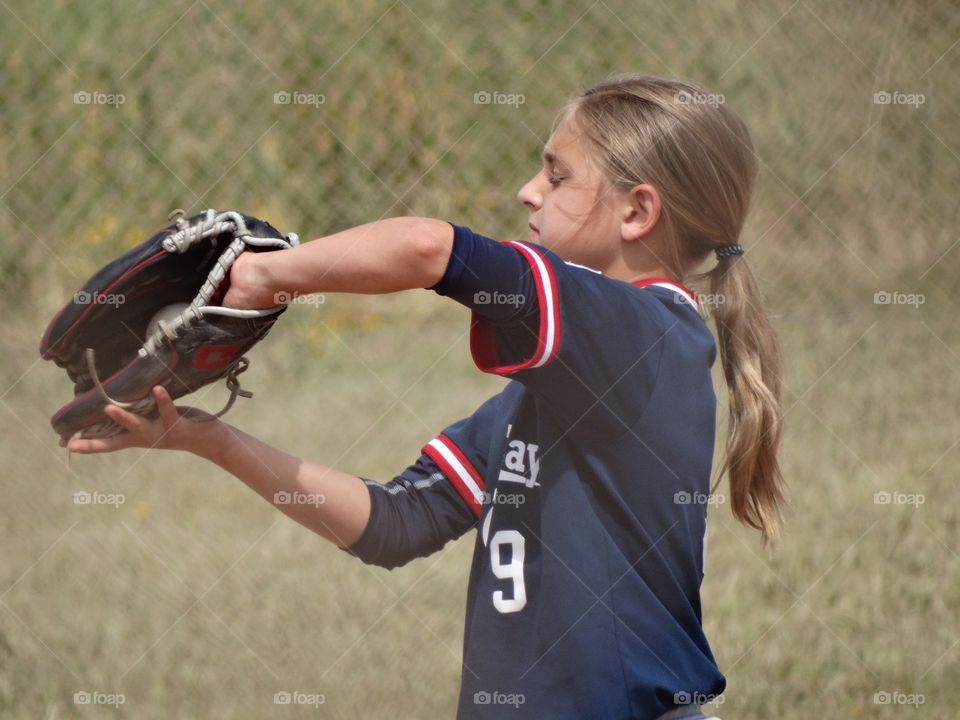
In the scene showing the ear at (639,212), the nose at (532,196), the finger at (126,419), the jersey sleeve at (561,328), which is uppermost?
the nose at (532,196)

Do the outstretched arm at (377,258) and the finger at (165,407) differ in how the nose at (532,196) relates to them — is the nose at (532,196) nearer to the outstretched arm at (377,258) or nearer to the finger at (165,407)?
the outstretched arm at (377,258)

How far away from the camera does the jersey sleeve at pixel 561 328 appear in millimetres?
1240

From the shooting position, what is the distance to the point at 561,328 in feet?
4.15

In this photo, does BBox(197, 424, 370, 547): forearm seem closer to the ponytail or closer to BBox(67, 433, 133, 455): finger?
BBox(67, 433, 133, 455): finger

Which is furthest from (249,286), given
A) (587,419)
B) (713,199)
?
(713,199)

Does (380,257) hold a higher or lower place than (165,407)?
higher

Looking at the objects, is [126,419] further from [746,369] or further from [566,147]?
[746,369]

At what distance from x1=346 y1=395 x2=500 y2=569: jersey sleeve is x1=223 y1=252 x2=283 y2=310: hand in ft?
1.58

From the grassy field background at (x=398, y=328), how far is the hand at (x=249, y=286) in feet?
5.31

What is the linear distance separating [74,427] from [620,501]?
785mm

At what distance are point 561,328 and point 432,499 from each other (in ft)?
2.08

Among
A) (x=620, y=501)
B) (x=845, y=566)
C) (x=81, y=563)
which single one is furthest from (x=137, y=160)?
(x=620, y=501)

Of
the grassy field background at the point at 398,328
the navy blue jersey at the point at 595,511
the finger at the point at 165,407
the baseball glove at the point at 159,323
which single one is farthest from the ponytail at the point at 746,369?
the grassy field background at the point at 398,328

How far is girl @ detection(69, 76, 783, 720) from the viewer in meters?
1.27
